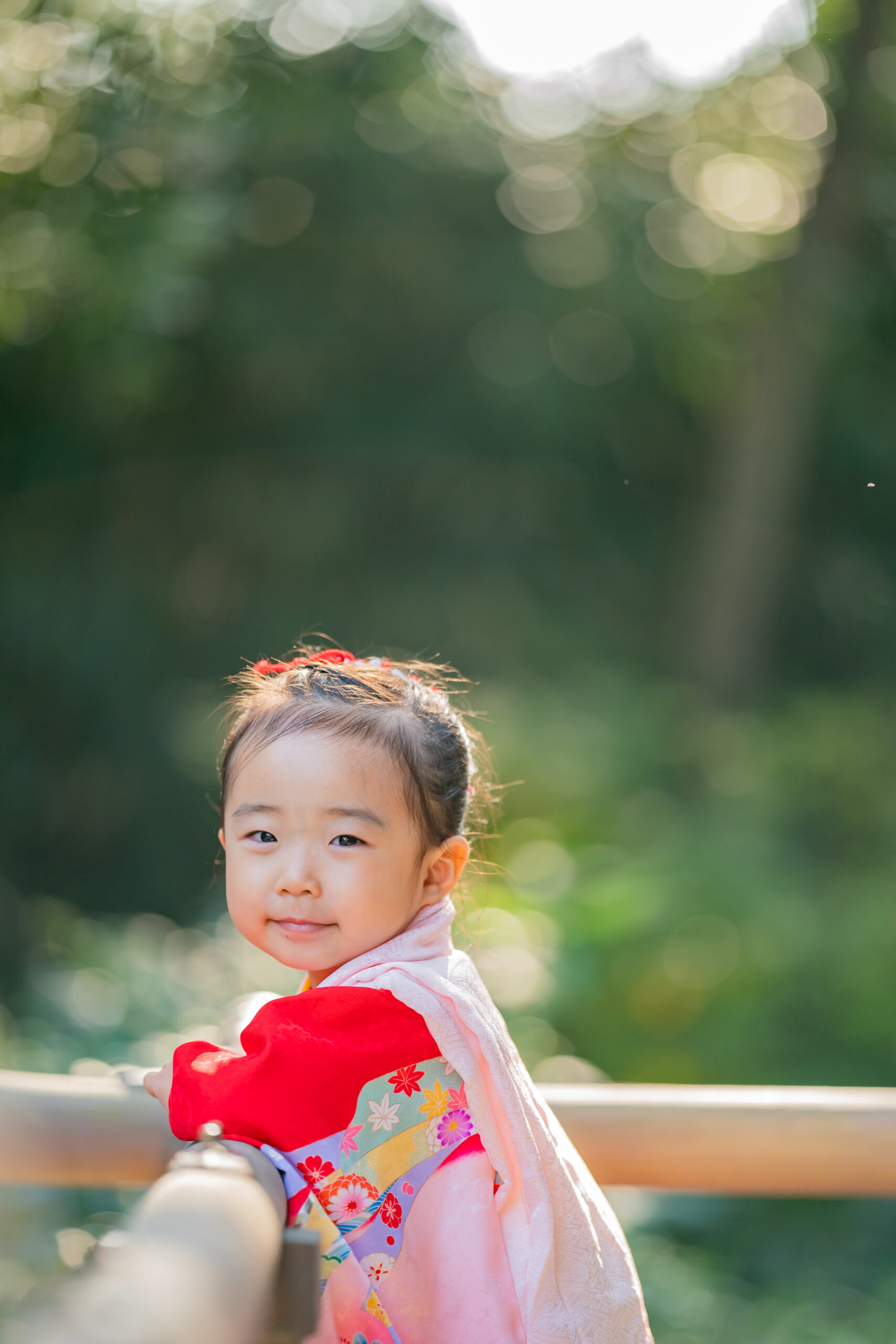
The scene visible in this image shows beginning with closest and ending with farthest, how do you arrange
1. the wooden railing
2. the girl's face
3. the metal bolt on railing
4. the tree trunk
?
the metal bolt on railing < the girl's face < the wooden railing < the tree trunk

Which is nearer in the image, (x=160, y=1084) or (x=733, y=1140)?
(x=160, y=1084)

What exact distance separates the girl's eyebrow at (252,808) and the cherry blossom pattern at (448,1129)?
0.27m

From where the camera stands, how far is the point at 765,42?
4.34 metres

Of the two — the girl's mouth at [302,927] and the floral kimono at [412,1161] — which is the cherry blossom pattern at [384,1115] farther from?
the girl's mouth at [302,927]

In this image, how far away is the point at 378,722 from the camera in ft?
2.96

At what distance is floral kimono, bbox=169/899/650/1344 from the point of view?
0.77 meters

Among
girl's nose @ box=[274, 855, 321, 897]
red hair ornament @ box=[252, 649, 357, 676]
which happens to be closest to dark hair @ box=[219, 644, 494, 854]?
red hair ornament @ box=[252, 649, 357, 676]

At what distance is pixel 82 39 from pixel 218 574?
2.35 meters

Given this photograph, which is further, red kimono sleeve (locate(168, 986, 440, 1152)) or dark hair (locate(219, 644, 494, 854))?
dark hair (locate(219, 644, 494, 854))

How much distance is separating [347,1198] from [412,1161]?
0.18 feet

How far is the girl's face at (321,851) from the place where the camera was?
2.85 ft

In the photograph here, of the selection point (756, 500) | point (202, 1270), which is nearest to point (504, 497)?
point (756, 500)

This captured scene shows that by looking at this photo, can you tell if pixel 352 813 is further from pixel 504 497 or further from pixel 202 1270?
pixel 504 497

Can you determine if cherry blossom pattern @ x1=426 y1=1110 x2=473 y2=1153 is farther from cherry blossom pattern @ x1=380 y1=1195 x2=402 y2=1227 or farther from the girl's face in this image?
the girl's face
